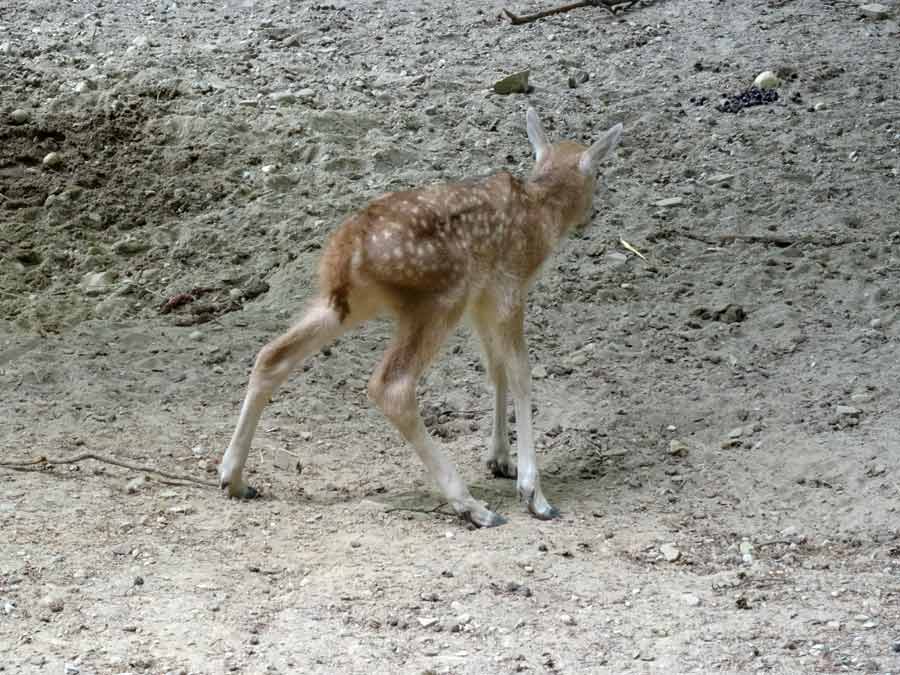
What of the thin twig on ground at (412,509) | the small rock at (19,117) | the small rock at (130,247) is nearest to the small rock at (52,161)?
the small rock at (19,117)

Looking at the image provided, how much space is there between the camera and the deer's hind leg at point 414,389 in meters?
6.19

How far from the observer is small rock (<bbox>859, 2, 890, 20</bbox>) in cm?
1166

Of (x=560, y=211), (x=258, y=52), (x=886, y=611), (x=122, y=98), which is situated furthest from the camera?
(x=258, y=52)

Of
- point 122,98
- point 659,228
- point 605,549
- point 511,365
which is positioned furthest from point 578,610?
point 122,98

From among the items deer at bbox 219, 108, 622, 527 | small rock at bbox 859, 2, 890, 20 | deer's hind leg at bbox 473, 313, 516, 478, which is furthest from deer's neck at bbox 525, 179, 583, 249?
small rock at bbox 859, 2, 890, 20

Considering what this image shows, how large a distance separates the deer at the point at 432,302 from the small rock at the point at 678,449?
0.80 meters

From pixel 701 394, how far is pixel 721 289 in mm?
1218

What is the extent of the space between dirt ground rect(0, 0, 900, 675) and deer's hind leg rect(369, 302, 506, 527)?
17cm

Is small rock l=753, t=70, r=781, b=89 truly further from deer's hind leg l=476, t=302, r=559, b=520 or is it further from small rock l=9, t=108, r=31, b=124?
small rock l=9, t=108, r=31, b=124

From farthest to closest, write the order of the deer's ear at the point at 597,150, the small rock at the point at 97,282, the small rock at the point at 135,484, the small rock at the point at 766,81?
the small rock at the point at 766,81 < the small rock at the point at 97,282 < the deer's ear at the point at 597,150 < the small rock at the point at 135,484

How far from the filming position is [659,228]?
9.19 metres

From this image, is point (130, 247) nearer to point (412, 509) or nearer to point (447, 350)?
point (447, 350)

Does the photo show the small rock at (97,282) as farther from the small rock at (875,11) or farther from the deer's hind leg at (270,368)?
the small rock at (875,11)

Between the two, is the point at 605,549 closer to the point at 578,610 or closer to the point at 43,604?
the point at 578,610
